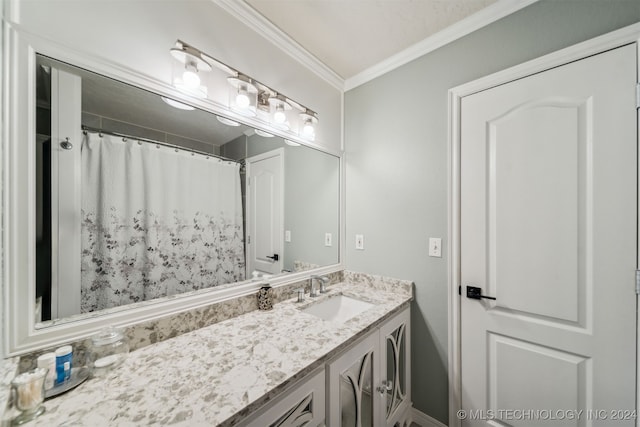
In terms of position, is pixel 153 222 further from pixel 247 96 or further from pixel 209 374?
pixel 247 96

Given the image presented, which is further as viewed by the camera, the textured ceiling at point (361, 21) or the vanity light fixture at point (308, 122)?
the vanity light fixture at point (308, 122)

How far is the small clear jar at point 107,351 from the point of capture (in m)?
0.74

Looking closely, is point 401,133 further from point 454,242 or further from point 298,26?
point 298,26

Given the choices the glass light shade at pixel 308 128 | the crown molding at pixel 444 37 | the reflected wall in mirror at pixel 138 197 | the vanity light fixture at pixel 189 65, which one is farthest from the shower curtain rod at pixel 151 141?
the crown molding at pixel 444 37

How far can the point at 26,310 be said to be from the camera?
2.30 feet

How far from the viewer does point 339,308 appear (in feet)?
5.16

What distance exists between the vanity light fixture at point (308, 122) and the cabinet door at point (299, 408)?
54.0 inches

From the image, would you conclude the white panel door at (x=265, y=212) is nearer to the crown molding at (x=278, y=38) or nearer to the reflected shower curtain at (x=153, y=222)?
the reflected shower curtain at (x=153, y=222)

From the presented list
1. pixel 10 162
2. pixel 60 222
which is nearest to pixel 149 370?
pixel 60 222

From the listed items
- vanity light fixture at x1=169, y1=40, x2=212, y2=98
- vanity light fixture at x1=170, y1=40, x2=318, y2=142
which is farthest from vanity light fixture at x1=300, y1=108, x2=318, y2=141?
vanity light fixture at x1=169, y1=40, x2=212, y2=98

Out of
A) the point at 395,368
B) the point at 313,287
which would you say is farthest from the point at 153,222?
the point at 395,368

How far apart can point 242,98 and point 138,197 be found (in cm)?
67

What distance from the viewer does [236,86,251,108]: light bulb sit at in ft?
3.84

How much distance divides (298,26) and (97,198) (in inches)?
53.6
